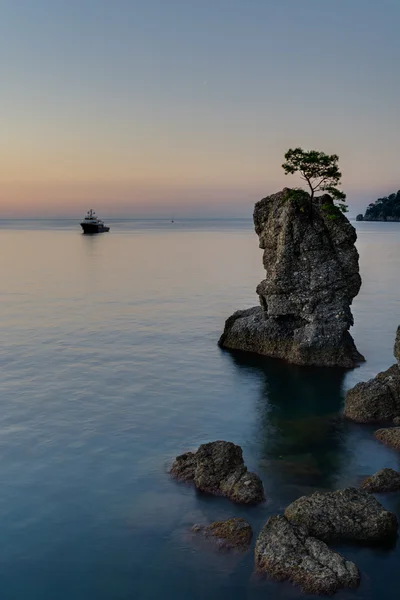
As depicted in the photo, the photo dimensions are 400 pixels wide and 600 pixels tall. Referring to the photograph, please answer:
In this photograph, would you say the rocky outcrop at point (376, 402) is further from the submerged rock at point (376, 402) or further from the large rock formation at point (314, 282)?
the large rock formation at point (314, 282)

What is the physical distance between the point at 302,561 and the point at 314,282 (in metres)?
25.4

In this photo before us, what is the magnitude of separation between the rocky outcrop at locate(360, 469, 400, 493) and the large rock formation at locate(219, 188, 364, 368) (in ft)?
56.2

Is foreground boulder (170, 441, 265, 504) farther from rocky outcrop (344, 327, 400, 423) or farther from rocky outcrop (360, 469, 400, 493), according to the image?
rocky outcrop (344, 327, 400, 423)

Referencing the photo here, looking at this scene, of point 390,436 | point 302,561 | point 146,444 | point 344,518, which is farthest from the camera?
point 146,444

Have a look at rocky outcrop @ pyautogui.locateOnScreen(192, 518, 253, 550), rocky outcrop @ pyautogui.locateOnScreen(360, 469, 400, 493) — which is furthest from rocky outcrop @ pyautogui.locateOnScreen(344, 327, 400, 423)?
rocky outcrop @ pyautogui.locateOnScreen(192, 518, 253, 550)

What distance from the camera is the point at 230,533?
1797cm

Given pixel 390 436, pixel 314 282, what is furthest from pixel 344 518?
pixel 314 282

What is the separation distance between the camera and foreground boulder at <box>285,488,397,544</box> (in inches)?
706

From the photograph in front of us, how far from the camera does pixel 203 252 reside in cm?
14225

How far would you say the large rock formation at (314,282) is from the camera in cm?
3884

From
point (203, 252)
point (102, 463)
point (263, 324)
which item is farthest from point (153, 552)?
point (203, 252)

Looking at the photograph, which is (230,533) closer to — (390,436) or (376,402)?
(390,436)

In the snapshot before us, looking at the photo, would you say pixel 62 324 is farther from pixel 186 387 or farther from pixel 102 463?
pixel 102 463

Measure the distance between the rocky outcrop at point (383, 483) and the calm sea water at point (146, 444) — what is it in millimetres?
571
